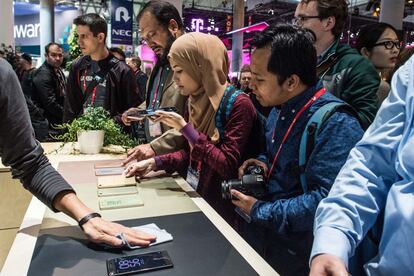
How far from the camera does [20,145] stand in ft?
3.88

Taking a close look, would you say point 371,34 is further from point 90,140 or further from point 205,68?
point 90,140

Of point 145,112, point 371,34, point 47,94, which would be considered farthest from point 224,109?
point 47,94

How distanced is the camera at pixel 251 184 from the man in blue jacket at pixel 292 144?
2 cm

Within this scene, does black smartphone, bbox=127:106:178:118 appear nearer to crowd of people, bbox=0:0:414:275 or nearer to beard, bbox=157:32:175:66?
crowd of people, bbox=0:0:414:275

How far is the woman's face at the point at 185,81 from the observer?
1736mm

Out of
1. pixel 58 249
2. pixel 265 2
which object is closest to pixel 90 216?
pixel 58 249

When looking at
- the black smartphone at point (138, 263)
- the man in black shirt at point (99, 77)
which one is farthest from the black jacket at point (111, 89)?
the black smartphone at point (138, 263)

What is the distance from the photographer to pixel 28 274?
3.01 ft

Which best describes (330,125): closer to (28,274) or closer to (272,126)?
(272,126)

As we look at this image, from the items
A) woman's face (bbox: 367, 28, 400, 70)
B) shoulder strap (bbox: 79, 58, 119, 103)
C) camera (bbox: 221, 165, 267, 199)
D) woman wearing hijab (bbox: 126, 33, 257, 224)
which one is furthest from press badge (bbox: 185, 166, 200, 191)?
shoulder strap (bbox: 79, 58, 119, 103)

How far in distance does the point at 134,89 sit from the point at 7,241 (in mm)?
1477

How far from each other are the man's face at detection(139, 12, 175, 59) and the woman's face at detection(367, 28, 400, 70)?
1203 millimetres

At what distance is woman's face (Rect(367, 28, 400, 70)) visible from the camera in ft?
7.50

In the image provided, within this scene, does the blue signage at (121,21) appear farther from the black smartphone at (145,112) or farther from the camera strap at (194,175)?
the camera strap at (194,175)
